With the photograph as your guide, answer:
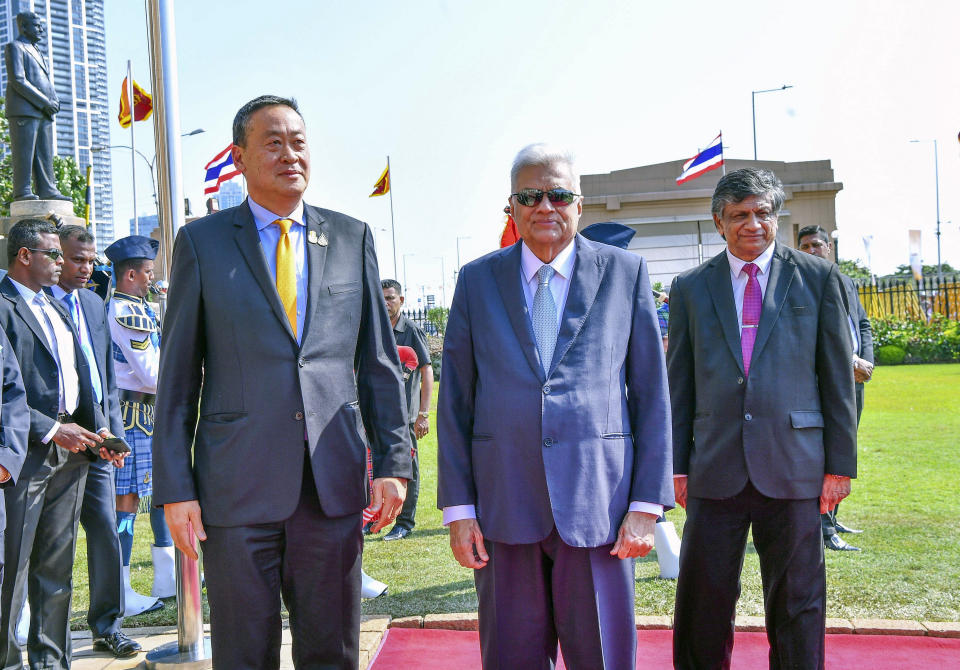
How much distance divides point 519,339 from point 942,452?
843cm

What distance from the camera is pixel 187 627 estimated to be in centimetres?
418

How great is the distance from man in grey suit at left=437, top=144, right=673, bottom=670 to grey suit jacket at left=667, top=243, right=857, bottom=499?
798 millimetres

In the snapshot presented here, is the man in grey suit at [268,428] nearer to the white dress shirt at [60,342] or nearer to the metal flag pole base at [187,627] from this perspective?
the metal flag pole base at [187,627]

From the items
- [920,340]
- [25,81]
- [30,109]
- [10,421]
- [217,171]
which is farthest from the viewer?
[920,340]

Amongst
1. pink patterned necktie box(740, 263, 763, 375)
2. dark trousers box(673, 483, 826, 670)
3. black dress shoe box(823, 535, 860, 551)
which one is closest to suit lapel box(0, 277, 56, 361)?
dark trousers box(673, 483, 826, 670)

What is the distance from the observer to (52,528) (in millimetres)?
4074

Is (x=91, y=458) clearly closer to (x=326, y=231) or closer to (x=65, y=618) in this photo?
(x=65, y=618)

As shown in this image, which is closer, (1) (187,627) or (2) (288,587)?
(2) (288,587)

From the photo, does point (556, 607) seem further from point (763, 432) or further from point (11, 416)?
point (11, 416)

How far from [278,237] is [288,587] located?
1.15 meters

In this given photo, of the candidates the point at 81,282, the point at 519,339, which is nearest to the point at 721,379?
the point at 519,339

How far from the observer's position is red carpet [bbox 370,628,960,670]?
3988mm

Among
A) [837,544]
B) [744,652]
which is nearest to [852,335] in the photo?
[837,544]

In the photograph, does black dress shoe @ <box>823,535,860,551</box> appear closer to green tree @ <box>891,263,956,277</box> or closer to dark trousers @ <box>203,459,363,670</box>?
dark trousers @ <box>203,459,363,670</box>
